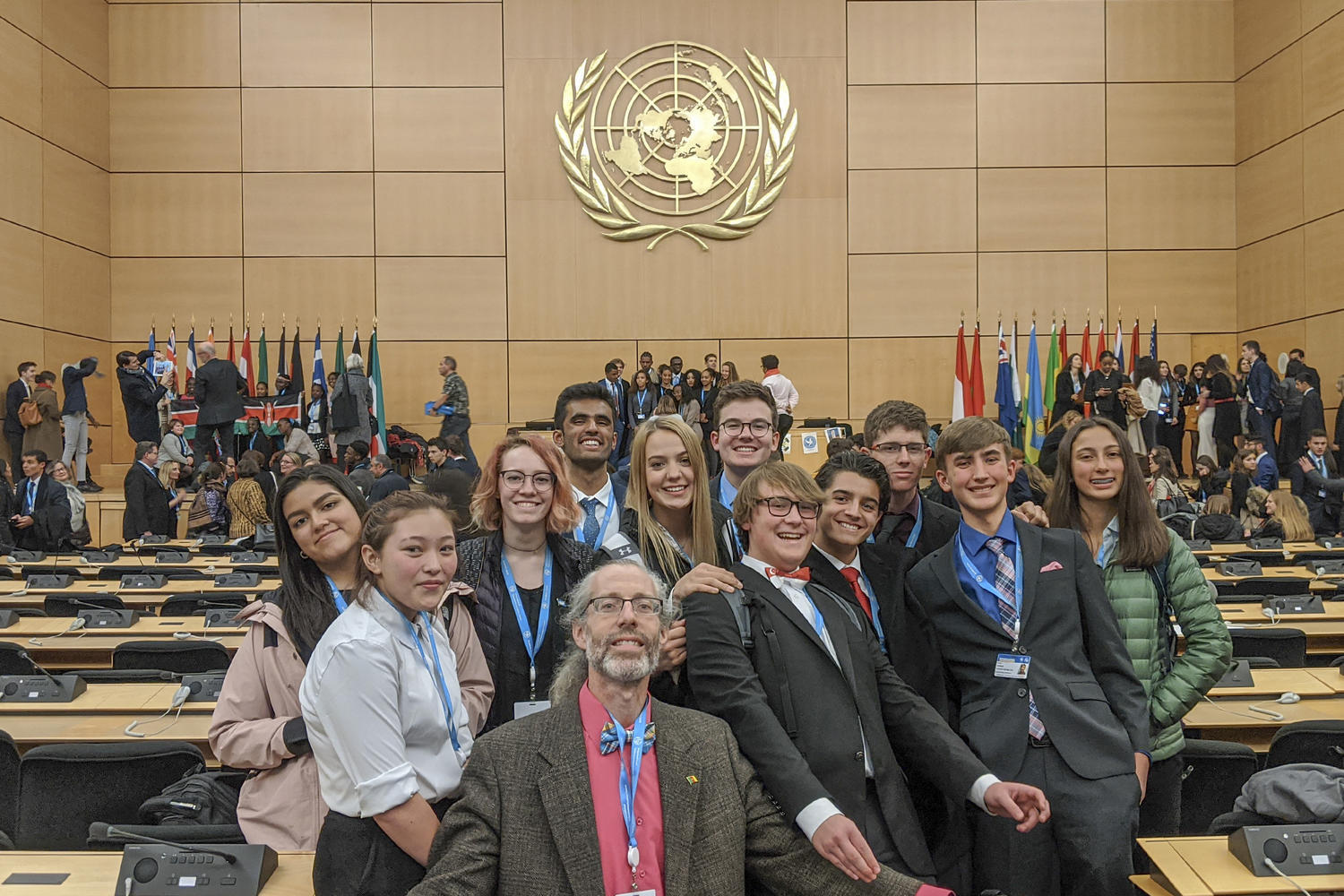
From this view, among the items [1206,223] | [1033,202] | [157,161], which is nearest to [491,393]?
[157,161]

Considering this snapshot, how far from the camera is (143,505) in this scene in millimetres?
10945

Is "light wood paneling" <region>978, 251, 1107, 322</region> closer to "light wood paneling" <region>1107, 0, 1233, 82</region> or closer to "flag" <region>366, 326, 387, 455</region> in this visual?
"light wood paneling" <region>1107, 0, 1233, 82</region>

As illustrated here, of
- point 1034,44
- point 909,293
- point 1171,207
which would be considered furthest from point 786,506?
point 1171,207

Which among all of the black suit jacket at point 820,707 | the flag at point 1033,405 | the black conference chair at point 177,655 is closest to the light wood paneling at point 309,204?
the flag at point 1033,405

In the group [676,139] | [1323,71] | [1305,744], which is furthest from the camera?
[676,139]

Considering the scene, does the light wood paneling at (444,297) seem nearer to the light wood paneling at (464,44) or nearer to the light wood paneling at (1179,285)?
the light wood paneling at (464,44)

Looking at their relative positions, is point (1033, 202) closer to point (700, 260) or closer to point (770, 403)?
point (700, 260)

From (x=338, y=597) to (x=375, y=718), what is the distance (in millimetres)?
602

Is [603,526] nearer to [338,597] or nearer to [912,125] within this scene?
[338,597]

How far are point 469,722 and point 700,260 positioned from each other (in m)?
12.9

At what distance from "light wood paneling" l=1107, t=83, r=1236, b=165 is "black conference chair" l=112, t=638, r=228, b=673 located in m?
13.7

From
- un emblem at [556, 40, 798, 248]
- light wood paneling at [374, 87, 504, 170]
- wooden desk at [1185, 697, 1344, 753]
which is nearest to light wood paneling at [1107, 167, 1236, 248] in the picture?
un emblem at [556, 40, 798, 248]

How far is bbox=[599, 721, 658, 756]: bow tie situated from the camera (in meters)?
2.16

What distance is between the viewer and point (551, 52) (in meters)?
14.8
